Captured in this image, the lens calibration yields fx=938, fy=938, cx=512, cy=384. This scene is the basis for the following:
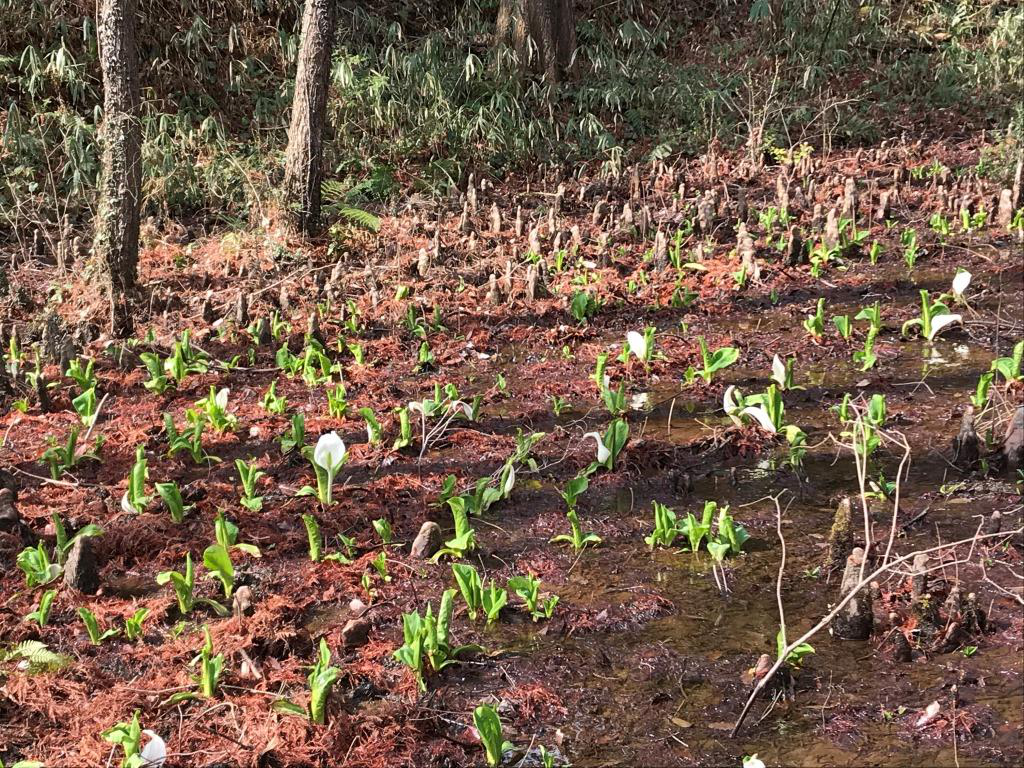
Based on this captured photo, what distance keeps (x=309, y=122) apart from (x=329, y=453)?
15.5ft

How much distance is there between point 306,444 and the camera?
4.54 metres

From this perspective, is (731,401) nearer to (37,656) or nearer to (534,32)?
(37,656)

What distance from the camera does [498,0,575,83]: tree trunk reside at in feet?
36.2

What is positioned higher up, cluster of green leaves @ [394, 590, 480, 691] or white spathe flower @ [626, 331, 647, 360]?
white spathe flower @ [626, 331, 647, 360]

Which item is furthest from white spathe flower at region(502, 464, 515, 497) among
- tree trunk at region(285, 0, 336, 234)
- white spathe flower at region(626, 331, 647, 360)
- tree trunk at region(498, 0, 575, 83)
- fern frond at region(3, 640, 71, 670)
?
tree trunk at region(498, 0, 575, 83)

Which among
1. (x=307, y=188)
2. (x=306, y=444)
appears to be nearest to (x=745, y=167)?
(x=307, y=188)

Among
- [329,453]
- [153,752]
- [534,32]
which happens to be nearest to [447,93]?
[534,32]

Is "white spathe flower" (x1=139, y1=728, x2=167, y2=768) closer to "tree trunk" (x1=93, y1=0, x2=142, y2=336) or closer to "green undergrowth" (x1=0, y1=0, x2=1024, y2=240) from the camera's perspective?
"tree trunk" (x1=93, y1=0, x2=142, y2=336)

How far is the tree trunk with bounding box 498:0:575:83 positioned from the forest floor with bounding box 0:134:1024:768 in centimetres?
454

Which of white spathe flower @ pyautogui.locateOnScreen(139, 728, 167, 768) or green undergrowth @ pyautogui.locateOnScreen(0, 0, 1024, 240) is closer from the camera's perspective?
white spathe flower @ pyautogui.locateOnScreen(139, 728, 167, 768)

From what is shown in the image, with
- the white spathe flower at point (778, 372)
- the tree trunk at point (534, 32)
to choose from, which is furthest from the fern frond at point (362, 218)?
the white spathe flower at point (778, 372)

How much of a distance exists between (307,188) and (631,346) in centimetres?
369

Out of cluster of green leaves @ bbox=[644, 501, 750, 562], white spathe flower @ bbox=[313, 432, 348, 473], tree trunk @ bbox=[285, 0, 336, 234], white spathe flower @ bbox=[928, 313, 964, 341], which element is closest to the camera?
cluster of green leaves @ bbox=[644, 501, 750, 562]

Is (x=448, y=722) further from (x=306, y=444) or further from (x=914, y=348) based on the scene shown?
(x=914, y=348)
